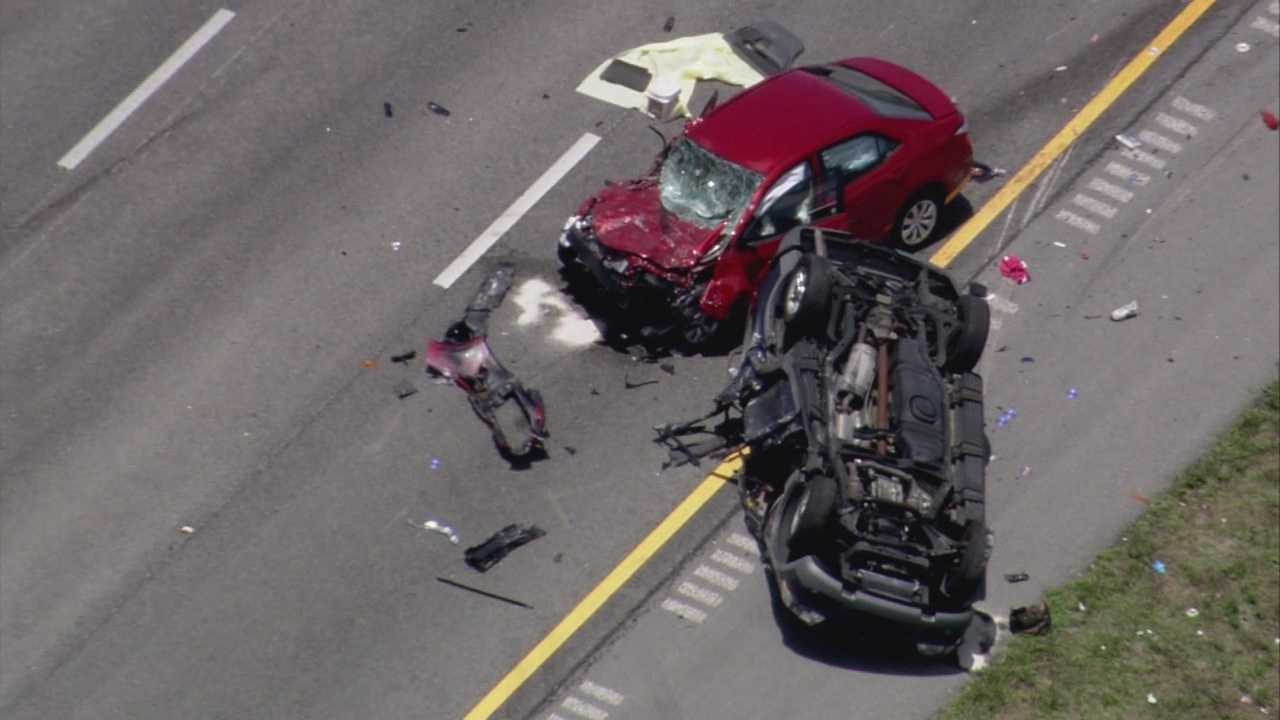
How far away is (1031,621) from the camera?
1486cm

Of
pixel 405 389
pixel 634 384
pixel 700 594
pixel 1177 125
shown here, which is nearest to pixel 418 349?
pixel 405 389

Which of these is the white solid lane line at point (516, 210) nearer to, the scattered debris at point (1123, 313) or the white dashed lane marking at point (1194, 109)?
the scattered debris at point (1123, 313)

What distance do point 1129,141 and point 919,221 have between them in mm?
2685

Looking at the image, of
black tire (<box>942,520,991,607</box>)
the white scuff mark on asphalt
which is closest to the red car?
the white scuff mark on asphalt

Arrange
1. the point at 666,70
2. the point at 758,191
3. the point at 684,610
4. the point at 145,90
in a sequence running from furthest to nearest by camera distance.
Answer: the point at 145,90, the point at 666,70, the point at 758,191, the point at 684,610

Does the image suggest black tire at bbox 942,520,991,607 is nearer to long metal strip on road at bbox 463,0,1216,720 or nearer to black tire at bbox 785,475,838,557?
black tire at bbox 785,475,838,557

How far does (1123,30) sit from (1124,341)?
431cm

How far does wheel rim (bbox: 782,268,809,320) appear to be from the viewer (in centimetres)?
1554

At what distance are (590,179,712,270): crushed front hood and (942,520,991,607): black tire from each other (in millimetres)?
3646

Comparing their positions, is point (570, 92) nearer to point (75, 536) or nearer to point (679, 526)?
point (679, 526)

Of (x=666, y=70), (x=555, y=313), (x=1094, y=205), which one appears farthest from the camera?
(x=666, y=70)

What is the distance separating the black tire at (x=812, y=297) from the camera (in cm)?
1534

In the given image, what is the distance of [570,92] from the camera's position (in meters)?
19.3

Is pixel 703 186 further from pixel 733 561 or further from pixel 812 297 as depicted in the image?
pixel 733 561
